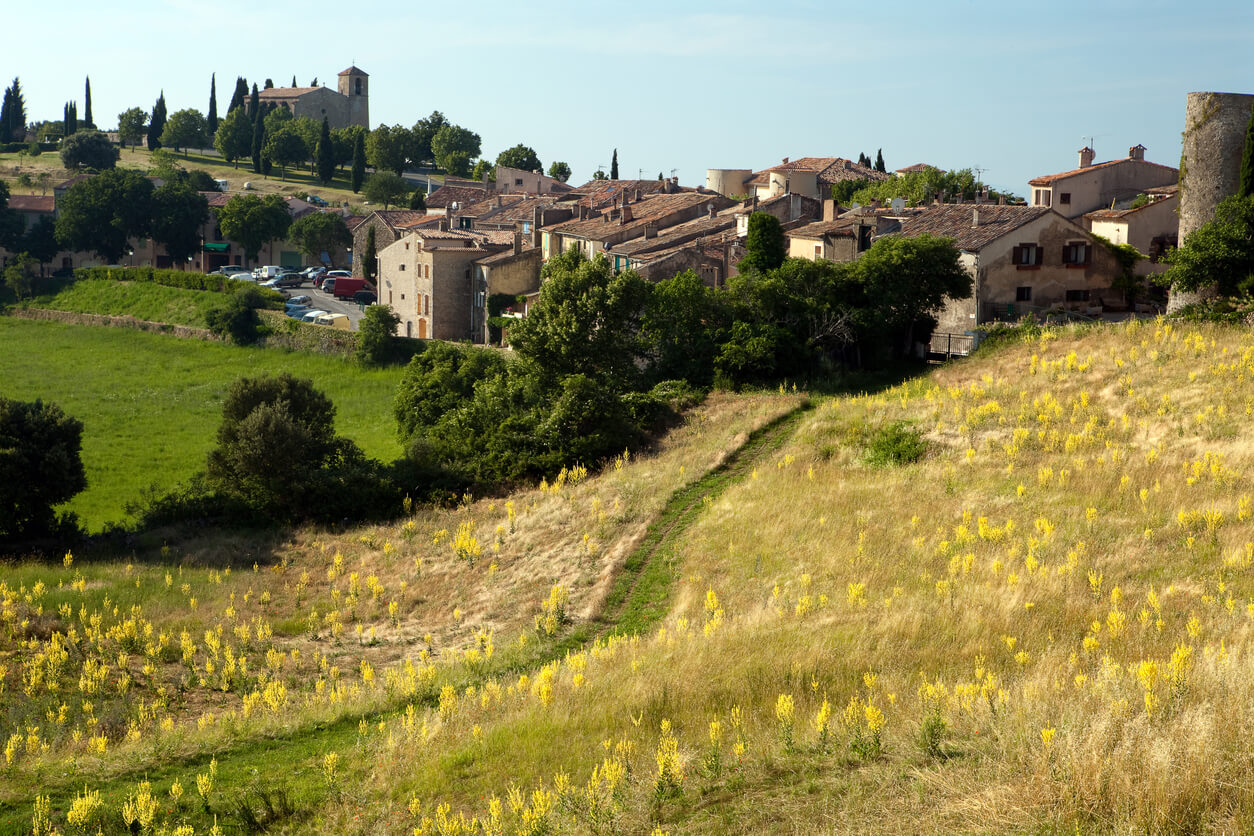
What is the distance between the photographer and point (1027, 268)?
4366cm

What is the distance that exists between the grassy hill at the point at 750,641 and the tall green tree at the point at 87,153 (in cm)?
11066

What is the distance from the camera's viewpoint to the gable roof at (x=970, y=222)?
4347cm

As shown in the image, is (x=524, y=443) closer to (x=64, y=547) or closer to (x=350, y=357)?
(x=64, y=547)

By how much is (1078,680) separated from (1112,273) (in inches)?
1455

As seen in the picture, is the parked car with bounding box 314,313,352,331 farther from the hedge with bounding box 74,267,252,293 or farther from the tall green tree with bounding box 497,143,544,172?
the tall green tree with bounding box 497,143,544,172

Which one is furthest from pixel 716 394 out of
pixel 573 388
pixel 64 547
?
pixel 64 547

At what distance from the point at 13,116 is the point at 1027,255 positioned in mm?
143696

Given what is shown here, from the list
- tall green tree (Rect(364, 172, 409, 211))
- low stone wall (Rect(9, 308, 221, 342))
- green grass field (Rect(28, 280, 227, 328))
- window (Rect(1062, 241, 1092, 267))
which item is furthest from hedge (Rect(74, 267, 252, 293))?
window (Rect(1062, 241, 1092, 267))

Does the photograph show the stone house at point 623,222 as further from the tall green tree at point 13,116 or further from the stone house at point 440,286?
the tall green tree at point 13,116

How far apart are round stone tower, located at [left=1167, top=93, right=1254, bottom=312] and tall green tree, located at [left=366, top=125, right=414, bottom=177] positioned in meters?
106

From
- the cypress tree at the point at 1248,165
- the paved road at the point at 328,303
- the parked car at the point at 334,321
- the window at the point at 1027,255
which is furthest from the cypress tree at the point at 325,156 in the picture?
the cypress tree at the point at 1248,165

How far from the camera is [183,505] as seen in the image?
116 feet

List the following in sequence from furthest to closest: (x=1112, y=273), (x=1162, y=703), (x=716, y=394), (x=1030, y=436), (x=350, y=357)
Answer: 1. (x=350, y=357)
2. (x=1112, y=273)
3. (x=716, y=394)
4. (x=1030, y=436)
5. (x=1162, y=703)

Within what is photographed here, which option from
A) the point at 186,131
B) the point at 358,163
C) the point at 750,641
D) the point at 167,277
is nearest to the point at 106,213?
the point at 167,277
